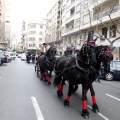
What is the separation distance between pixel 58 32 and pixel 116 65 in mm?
45720

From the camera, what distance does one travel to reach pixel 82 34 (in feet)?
117

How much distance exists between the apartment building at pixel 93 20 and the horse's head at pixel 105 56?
13.6 m

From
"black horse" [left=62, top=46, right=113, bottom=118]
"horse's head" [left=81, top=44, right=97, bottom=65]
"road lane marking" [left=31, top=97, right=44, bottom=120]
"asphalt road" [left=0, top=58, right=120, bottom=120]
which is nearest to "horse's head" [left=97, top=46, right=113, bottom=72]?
"black horse" [left=62, top=46, right=113, bottom=118]

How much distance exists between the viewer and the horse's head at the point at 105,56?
5.47 meters

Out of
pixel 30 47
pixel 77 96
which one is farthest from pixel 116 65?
pixel 30 47

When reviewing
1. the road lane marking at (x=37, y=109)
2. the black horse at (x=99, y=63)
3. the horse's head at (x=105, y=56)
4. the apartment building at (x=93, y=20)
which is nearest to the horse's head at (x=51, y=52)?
the road lane marking at (x=37, y=109)

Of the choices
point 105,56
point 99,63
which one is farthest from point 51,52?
point 105,56

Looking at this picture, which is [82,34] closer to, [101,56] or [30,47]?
[101,56]

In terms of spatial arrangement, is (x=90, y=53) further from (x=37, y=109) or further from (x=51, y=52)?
(x=51, y=52)

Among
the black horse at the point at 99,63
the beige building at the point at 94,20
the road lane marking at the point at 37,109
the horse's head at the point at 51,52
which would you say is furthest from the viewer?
the beige building at the point at 94,20

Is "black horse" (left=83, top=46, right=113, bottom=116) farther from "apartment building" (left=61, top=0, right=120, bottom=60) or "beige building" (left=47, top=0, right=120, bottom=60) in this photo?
"apartment building" (left=61, top=0, right=120, bottom=60)

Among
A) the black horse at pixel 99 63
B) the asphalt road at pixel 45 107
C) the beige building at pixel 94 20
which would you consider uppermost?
the beige building at pixel 94 20

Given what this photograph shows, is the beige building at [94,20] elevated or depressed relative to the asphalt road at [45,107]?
elevated

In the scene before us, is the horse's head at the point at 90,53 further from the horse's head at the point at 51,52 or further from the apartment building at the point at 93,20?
the apartment building at the point at 93,20
